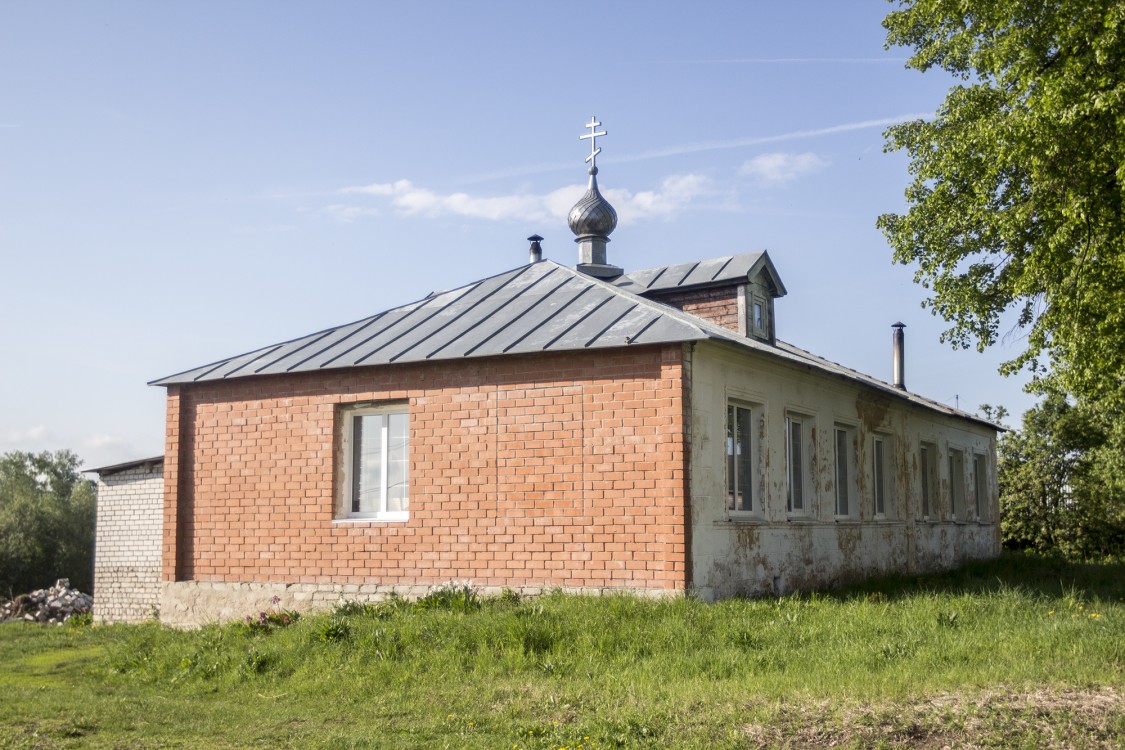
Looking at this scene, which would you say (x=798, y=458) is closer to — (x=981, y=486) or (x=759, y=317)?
(x=759, y=317)

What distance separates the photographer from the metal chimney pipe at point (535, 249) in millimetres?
17453

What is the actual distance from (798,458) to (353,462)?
6.18m

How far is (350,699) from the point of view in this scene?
8.98m

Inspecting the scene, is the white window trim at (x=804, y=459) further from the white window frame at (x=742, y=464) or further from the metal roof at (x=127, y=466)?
the metal roof at (x=127, y=466)

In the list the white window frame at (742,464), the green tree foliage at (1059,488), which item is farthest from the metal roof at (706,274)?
the green tree foliage at (1059,488)

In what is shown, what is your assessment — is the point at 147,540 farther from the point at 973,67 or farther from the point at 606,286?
the point at 973,67

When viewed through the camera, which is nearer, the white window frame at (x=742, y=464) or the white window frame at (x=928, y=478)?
the white window frame at (x=742, y=464)

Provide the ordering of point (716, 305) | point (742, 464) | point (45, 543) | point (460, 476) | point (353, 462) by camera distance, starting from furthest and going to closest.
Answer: point (45, 543)
point (716, 305)
point (353, 462)
point (742, 464)
point (460, 476)

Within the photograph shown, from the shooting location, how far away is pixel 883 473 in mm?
18375

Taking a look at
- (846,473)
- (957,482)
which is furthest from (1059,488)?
(846,473)

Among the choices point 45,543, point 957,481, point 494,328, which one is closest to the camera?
point 494,328

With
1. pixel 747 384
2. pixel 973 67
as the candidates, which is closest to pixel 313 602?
pixel 747 384

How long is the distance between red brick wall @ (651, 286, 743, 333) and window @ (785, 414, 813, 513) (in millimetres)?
1940

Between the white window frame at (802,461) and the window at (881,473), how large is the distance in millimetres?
3319
